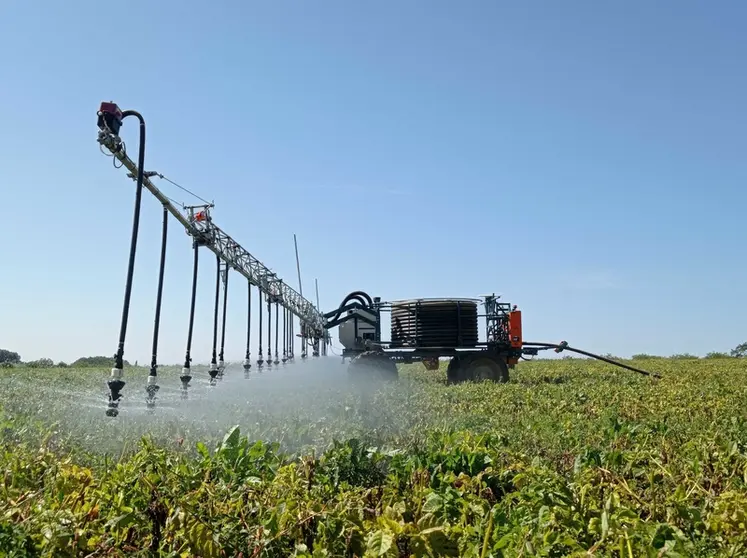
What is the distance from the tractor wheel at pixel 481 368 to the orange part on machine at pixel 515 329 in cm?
79

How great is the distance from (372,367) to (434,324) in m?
2.25

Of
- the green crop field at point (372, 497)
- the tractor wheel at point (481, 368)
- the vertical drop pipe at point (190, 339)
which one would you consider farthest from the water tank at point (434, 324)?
the green crop field at point (372, 497)

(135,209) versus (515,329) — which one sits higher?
(135,209)

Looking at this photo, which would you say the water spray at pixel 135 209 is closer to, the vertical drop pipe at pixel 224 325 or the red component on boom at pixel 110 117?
the red component on boom at pixel 110 117

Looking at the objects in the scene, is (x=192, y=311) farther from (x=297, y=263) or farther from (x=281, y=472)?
(x=297, y=263)

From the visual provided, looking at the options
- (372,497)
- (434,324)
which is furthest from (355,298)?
(372,497)

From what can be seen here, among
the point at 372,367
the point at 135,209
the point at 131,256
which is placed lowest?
the point at 372,367

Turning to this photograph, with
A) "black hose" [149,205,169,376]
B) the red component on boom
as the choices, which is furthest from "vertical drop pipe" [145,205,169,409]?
the red component on boom

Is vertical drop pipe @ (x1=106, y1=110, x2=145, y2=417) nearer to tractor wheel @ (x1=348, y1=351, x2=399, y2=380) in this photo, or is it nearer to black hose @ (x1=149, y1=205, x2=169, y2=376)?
black hose @ (x1=149, y1=205, x2=169, y2=376)

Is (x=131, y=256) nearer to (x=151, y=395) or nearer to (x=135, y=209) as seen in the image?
(x=135, y=209)

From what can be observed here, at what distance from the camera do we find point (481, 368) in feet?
54.7

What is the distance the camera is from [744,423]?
6113 mm

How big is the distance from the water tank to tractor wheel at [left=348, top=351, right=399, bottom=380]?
894 mm

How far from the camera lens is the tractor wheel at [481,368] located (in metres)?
16.6
